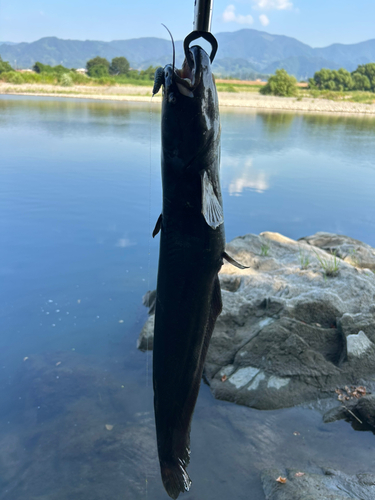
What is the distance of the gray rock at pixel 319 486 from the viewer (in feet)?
9.24

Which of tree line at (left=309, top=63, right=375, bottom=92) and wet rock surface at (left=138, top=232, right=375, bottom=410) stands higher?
tree line at (left=309, top=63, right=375, bottom=92)

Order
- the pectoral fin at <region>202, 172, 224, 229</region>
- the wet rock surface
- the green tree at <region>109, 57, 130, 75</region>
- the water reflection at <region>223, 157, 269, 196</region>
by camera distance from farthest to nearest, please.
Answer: the green tree at <region>109, 57, 130, 75</region>
the water reflection at <region>223, 157, 269, 196</region>
the wet rock surface
the pectoral fin at <region>202, 172, 224, 229</region>

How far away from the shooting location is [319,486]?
2.92 metres

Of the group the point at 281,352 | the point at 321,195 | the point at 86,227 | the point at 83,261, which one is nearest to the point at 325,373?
the point at 281,352

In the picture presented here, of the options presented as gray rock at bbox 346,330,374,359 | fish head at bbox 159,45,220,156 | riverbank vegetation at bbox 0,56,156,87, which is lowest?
gray rock at bbox 346,330,374,359

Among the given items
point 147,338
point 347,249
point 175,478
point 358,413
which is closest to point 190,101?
point 175,478

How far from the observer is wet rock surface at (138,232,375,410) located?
4086mm

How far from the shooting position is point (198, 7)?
1747 millimetres

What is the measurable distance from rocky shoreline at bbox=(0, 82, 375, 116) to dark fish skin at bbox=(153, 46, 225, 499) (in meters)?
45.6

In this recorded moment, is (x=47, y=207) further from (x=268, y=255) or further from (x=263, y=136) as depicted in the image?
(x=263, y=136)

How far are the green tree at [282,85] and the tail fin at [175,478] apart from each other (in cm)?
5760

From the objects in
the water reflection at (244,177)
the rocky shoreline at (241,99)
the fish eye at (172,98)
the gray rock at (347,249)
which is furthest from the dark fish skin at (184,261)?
the rocky shoreline at (241,99)

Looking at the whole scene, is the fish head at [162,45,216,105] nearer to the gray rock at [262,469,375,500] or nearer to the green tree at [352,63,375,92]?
the gray rock at [262,469,375,500]

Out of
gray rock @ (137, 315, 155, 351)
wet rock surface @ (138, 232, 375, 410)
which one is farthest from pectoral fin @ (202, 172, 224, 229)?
gray rock @ (137, 315, 155, 351)
